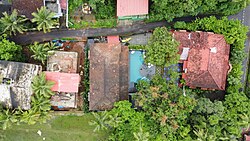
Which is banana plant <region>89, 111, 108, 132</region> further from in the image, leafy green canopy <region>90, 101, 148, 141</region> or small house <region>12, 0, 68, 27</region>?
small house <region>12, 0, 68, 27</region>

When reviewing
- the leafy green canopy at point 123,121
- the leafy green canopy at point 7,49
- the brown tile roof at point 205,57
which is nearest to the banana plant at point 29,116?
the leafy green canopy at point 7,49

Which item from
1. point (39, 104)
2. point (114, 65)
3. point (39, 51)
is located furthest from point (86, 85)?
point (39, 51)

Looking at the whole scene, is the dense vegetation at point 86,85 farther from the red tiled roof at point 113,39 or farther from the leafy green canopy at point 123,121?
the red tiled roof at point 113,39

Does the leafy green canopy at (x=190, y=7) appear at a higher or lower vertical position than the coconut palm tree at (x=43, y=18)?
higher

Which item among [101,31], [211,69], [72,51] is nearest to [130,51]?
[101,31]

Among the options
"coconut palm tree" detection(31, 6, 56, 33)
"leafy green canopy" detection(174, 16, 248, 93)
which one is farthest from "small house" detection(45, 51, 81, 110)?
"leafy green canopy" detection(174, 16, 248, 93)

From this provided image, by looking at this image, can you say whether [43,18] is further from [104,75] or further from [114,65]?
[114,65]
